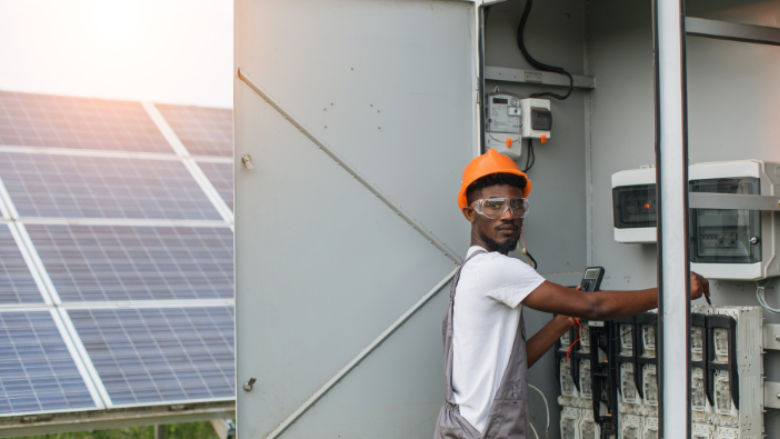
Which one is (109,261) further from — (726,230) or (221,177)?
(726,230)

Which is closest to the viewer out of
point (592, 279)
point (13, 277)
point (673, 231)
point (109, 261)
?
point (673, 231)

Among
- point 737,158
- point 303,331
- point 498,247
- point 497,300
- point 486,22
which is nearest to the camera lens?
point 497,300

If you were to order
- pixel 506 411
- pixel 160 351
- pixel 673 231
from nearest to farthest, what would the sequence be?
pixel 673 231 → pixel 506 411 → pixel 160 351

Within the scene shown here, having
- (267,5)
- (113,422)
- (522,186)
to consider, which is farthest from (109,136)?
(522,186)

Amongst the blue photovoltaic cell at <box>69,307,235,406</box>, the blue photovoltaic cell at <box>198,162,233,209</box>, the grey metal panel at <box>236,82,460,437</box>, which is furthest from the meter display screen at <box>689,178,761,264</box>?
the blue photovoltaic cell at <box>198,162,233,209</box>

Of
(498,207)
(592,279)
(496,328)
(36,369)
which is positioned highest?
(498,207)

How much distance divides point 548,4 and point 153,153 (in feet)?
15.6

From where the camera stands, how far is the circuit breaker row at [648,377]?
3656 mm

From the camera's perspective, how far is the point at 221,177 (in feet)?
27.3

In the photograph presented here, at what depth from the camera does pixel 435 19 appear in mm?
4355

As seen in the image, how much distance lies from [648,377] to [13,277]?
487 cm

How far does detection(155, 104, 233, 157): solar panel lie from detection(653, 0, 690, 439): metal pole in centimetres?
632

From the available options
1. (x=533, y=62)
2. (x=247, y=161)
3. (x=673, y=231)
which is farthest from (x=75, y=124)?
(x=673, y=231)

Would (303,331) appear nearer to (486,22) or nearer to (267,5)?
(267,5)
